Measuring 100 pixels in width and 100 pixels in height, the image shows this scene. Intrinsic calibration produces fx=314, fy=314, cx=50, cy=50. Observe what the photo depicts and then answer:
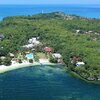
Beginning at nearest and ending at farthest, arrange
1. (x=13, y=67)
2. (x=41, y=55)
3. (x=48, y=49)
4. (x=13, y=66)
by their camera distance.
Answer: (x=13, y=67) < (x=13, y=66) < (x=41, y=55) < (x=48, y=49)

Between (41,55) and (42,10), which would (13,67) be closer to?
(41,55)

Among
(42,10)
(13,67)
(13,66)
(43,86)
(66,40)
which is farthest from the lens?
(42,10)

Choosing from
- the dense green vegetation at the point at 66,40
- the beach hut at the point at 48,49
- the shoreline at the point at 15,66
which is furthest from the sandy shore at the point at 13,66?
the beach hut at the point at 48,49

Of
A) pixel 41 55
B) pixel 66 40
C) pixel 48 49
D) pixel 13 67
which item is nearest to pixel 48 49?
pixel 48 49

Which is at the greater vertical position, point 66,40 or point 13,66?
point 66,40

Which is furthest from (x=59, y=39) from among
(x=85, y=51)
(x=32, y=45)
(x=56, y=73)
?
(x=56, y=73)

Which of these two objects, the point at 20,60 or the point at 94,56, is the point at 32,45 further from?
the point at 94,56

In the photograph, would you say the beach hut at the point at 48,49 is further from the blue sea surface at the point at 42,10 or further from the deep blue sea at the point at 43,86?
the blue sea surface at the point at 42,10

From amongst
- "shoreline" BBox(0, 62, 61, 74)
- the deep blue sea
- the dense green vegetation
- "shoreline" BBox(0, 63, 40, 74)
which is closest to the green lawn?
the dense green vegetation

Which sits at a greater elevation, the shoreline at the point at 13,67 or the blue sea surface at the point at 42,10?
the shoreline at the point at 13,67
